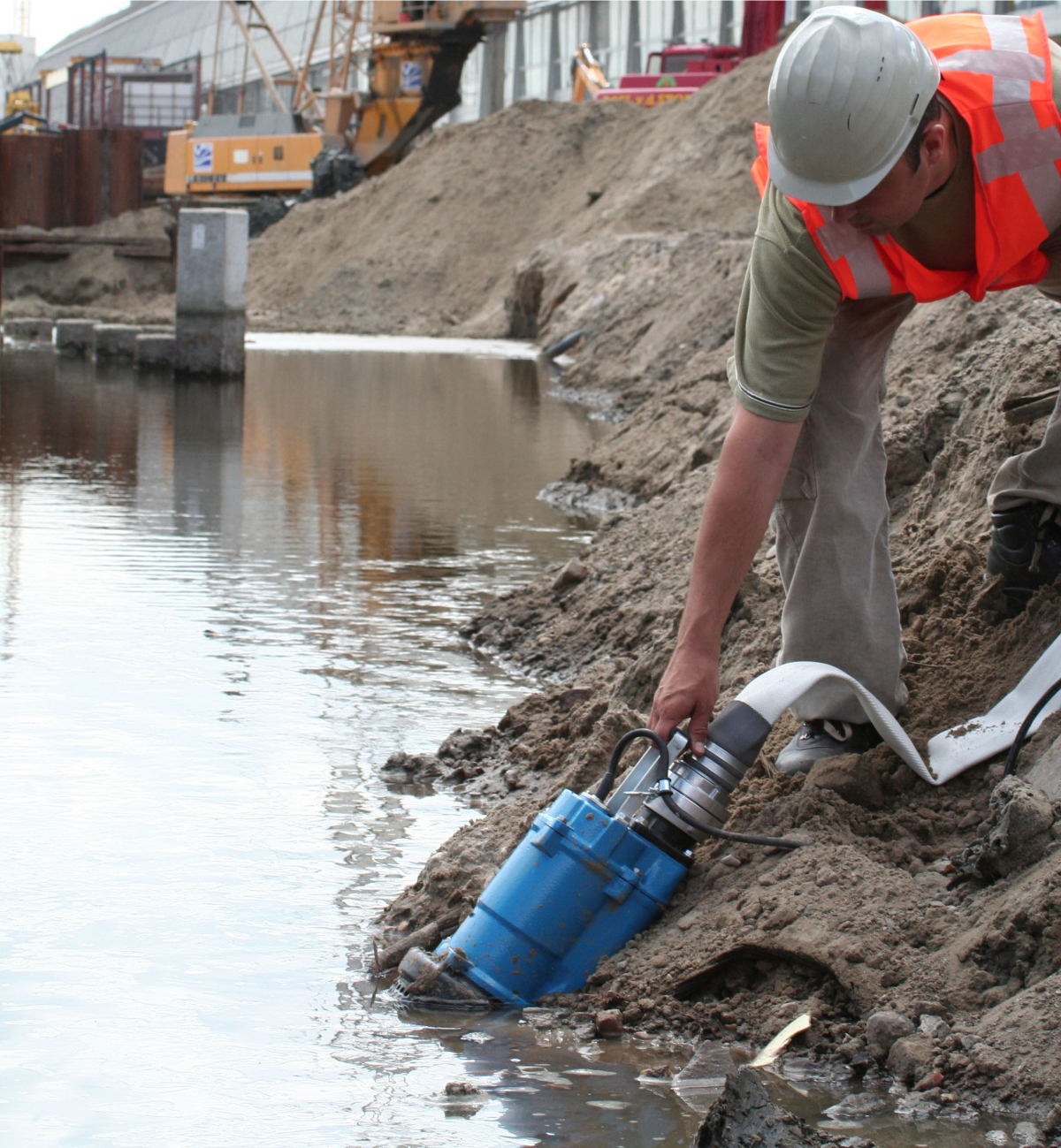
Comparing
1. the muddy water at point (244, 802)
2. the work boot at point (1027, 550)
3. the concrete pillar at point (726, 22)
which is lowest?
the muddy water at point (244, 802)

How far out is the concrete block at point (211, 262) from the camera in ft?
53.3

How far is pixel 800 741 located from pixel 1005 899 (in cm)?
80

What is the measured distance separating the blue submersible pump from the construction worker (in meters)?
0.09

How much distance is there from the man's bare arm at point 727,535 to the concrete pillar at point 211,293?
14071 mm

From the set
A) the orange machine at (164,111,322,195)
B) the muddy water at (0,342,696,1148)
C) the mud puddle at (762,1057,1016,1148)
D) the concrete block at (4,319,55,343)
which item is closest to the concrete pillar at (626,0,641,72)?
the orange machine at (164,111,322,195)

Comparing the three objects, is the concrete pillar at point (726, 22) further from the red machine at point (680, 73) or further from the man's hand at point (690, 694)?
the man's hand at point (690, 694)

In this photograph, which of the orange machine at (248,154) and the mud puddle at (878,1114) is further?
the orange machine at (248,154)

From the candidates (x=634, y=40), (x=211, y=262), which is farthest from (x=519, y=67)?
(x=211, y=262)

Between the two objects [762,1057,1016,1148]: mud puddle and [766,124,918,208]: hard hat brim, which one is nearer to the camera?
[762,1057,1016,1148]: mud puddle

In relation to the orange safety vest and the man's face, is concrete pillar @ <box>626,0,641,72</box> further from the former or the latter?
the man's face

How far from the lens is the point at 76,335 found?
20.0 m

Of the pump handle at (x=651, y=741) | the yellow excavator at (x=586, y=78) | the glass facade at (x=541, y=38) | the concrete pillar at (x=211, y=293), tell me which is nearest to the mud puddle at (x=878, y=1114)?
the pump handle at (x=651, y=741)

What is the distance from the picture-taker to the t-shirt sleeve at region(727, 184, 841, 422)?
2.85 m

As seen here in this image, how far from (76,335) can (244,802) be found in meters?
17.3
